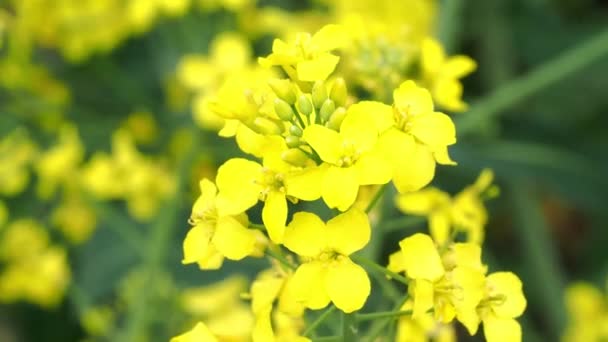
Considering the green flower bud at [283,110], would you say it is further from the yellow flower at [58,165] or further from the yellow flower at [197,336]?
the yellow flower at [58,165]

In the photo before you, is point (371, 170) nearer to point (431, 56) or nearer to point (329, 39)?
point (329, 39)

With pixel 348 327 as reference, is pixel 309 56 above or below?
above

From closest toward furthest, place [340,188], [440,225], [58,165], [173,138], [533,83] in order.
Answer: [340,188] → [440,225] → [533,83] → [58,165] → [173,138]

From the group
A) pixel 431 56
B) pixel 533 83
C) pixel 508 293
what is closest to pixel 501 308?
pixel 508 293

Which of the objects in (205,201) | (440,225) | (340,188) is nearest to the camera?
(340,188)

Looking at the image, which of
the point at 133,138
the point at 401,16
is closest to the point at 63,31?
the point at 133,138

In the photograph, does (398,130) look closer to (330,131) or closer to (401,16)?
(330,131)

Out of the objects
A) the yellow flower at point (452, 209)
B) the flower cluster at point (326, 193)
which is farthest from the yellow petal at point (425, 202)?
the flower cluster at point (326, 193)
